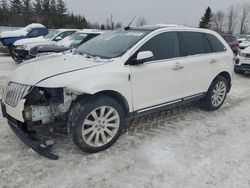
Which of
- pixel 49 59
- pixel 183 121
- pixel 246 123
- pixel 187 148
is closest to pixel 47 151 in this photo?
pixel 49 59

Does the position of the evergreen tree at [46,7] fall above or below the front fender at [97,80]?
above

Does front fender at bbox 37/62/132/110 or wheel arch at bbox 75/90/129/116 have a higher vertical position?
front fender at bbox 37/62/132/110

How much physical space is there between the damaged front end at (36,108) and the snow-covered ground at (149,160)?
23cm

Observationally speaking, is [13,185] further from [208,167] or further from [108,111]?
[208,167]

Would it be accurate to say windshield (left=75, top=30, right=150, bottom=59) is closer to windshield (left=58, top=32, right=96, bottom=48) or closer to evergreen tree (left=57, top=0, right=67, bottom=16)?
windshield (left=58, top=32, right=96, bottom=48)

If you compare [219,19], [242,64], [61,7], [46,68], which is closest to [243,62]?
[242,64]

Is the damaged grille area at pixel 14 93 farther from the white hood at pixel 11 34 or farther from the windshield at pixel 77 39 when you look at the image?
the white hood at pixel 11 34

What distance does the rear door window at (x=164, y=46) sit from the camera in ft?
13.1

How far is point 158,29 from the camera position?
4188 millimetres

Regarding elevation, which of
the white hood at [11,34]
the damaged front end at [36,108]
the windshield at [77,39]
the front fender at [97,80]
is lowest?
the damaged front end at [36,108]

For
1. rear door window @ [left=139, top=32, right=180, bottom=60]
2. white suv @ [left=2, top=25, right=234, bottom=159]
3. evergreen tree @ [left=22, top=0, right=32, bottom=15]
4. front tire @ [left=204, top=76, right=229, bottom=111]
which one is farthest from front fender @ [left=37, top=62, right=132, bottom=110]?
evergreen tree @ [left=22, top=0, right=32, bottom=15]

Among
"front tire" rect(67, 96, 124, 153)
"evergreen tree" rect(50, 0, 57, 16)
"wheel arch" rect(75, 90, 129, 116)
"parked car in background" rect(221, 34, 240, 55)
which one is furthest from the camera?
"evergreen tree" rect(50, 0, 57, 16)

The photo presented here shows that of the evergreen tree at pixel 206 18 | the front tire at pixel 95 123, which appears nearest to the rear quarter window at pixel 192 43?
the front tire at pixel 95 123

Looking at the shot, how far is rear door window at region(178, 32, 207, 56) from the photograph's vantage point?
14.8 ft
